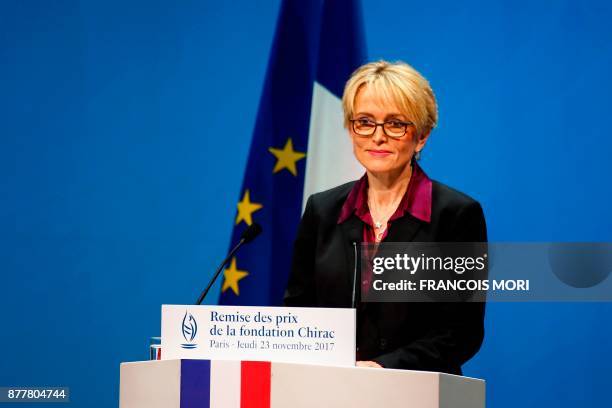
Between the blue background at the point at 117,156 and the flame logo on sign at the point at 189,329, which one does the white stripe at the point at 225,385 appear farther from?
the blue background at the point at 117,156

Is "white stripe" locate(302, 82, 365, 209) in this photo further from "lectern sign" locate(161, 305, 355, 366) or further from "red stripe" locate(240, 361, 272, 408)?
"red stripe" locate(240, 361, 272, 408)

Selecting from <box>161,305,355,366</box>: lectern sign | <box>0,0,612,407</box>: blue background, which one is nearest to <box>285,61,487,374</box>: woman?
<box>161,305,355,366</box>: lectern sign

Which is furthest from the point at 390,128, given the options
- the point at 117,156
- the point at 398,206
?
the point at 117,156

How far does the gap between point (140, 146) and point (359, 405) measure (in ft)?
8.39

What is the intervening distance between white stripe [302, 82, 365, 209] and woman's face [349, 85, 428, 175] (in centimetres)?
146

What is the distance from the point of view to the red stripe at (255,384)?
193 centimetres

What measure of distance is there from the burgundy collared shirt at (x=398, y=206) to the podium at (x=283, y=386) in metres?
0.59

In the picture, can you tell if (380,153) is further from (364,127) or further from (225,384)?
(225,384)

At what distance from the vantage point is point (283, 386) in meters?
1.92

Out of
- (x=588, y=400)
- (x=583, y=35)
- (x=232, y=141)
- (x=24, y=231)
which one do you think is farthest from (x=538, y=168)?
(x=24, y=231)

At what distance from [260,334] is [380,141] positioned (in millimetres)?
737

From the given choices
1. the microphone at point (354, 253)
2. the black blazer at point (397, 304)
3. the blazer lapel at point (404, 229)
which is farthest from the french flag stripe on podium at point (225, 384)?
the blazer lapel at point (404, 229)

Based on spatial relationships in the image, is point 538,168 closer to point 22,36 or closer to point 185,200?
point 185,200

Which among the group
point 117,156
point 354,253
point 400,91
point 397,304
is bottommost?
point 397,304
